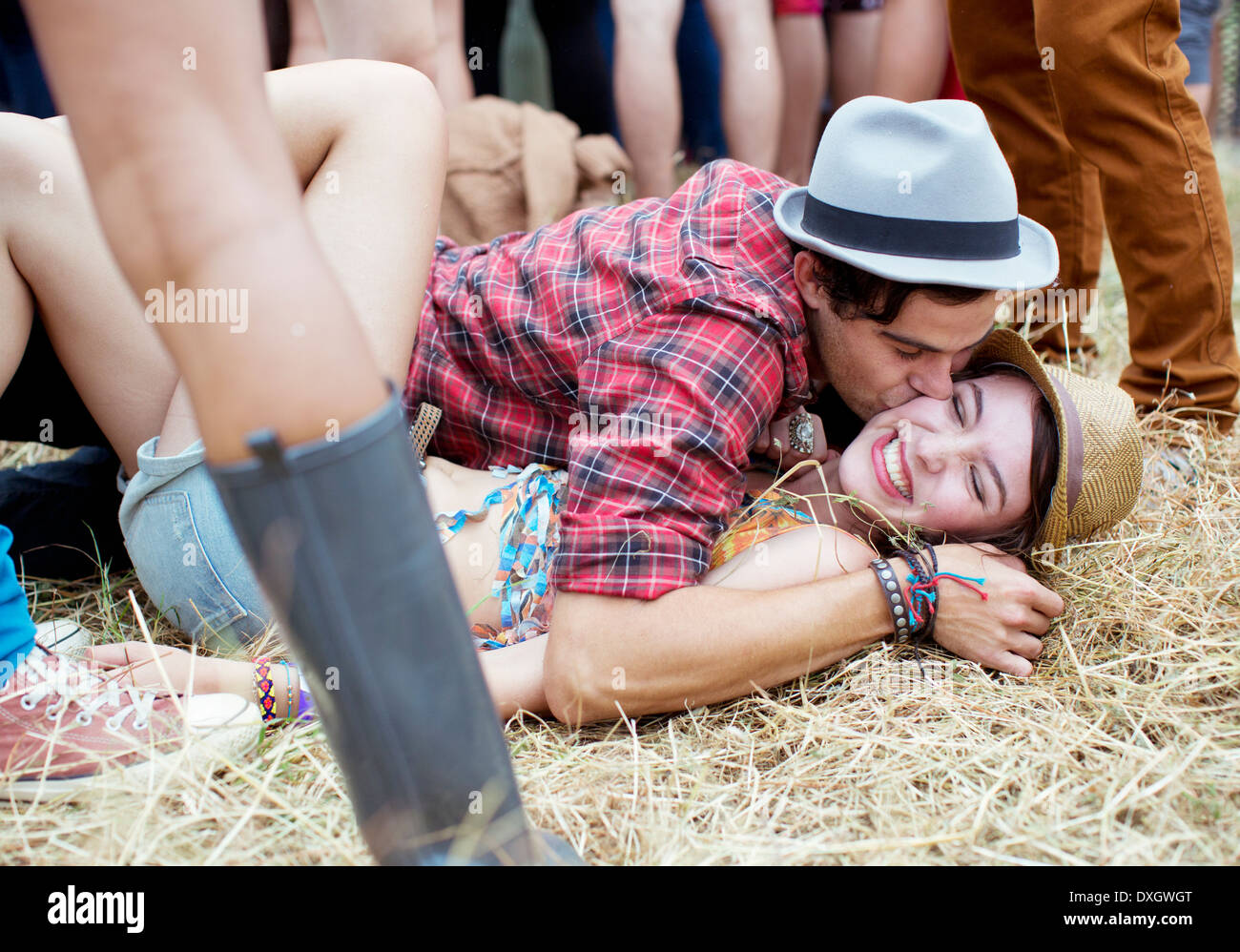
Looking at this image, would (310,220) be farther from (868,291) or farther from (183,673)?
(868,291)

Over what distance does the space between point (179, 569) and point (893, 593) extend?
4.13ft

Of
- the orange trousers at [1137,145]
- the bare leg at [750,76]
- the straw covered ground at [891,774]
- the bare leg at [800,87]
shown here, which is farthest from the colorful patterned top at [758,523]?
the bare leg at [800,87]

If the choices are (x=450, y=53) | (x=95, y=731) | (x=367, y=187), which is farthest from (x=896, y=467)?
(x=450, y=53)

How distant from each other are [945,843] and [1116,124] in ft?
5.52

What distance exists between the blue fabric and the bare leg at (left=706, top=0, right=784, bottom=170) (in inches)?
110

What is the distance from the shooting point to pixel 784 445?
1.90 meters

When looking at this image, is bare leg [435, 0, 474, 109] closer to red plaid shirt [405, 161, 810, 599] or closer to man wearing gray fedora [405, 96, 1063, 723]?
red plaid shirt [405, 161, 810, 599]

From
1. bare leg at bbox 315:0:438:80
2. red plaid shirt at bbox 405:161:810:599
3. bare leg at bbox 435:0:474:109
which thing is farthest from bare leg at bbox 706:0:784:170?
red plaid shirt at bbox 405:161:810:599

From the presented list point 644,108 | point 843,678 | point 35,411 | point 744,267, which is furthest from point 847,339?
point 644,108

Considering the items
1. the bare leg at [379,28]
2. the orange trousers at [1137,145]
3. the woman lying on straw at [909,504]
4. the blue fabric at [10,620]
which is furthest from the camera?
the bare leg at [379,28]

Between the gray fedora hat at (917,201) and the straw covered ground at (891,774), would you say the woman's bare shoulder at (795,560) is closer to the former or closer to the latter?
the straw covered ground at (891,774)

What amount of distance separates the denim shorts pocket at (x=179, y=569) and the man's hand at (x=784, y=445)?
102 cm

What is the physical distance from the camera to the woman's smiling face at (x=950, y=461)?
179 centimetres

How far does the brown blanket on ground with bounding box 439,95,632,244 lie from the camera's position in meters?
3.34
